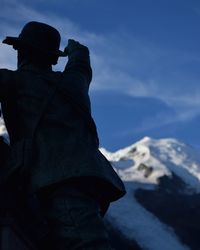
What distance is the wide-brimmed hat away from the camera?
4688mm

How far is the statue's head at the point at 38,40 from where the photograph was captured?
469 cm

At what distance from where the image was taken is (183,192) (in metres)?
54.0

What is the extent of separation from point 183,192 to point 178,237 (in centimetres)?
1037

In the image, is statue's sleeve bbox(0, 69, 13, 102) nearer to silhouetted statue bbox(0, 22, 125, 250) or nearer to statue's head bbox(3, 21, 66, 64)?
silhouetted statue bbox(0, 22, 125, 250)

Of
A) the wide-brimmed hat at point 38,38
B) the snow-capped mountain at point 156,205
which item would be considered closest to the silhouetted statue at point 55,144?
the wide-brimmed hat at point 38,38

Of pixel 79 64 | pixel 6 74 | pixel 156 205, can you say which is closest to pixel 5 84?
pixel 6 74

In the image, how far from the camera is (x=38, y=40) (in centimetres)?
471

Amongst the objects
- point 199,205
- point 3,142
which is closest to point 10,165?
point 3,142

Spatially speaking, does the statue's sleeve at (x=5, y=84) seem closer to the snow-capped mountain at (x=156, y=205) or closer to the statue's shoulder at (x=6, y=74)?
the statue's shoulder at (x=6, y=74)

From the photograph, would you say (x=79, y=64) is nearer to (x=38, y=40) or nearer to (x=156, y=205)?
(x=38, y=40)

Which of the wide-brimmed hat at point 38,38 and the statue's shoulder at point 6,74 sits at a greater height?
the wide-brimmed hat at point 38,38

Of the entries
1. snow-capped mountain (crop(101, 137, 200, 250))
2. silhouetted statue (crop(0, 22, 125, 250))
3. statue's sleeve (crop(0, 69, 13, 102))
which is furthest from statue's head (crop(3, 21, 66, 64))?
snow-capped mountain (crop(101, 137, 200, 250))

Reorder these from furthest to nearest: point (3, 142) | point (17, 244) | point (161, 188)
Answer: point (161, 188), point (3, 142), point (17, 244)

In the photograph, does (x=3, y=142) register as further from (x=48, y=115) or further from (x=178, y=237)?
(x=178, y=237)
